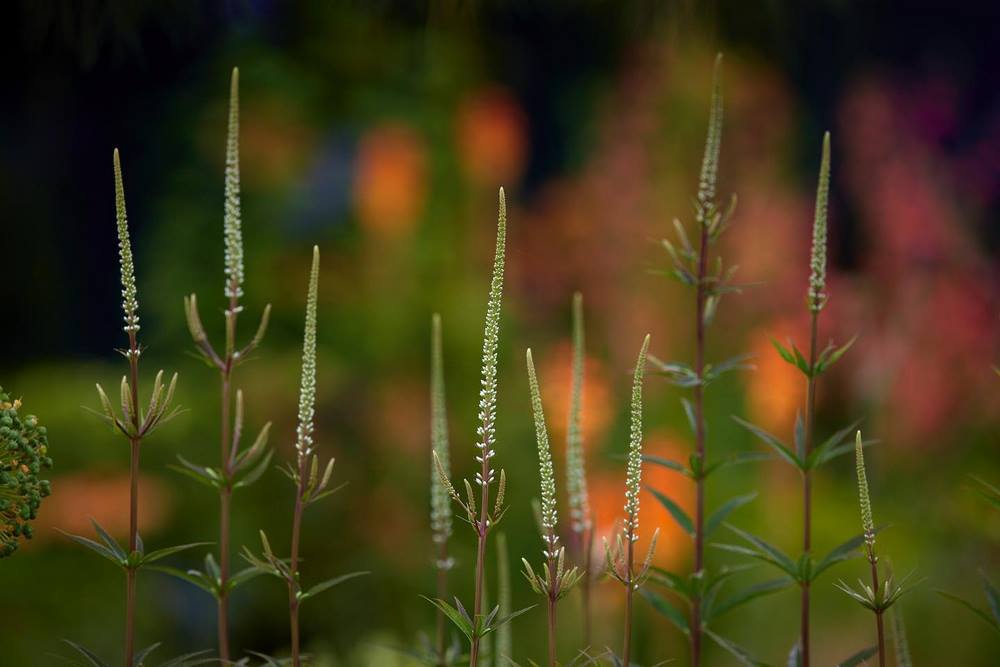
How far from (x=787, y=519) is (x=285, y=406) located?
9.08 feet

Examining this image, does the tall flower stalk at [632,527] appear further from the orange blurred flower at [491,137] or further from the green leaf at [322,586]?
the orange blurred flower at [491,137]

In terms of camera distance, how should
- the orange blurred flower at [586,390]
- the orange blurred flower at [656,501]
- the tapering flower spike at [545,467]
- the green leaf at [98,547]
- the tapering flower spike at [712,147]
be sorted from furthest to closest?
the orange blurred flower at [586,390] < the orange blurred flower at [656,501] < the tapering flower spike at [712,147] < the green leaf at [98,547] < the tapering flower spike at [545,467]

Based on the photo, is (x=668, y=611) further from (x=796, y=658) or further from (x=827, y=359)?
(x=827, y=359)

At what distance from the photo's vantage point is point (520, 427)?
4.65 metres

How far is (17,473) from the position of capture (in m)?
1.32

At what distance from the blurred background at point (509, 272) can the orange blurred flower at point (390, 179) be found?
2 centimetres

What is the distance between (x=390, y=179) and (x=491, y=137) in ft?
2.48

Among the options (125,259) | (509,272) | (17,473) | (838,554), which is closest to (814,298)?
(838,554)

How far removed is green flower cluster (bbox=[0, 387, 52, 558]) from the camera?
130 cm

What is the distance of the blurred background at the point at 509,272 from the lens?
4.23m

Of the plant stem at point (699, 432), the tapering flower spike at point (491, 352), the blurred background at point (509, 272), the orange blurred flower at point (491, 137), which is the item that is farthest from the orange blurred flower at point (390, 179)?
the tapering flower spike at point (491, 352)

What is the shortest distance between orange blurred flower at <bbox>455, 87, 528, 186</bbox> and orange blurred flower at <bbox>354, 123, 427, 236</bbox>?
0.26 meters

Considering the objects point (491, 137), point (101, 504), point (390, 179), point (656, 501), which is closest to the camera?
point (101, 504)

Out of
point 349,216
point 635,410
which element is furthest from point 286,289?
point 635,410
